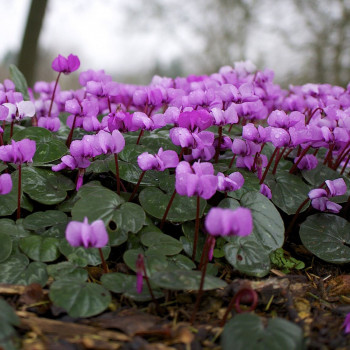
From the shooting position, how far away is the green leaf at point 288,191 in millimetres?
1890

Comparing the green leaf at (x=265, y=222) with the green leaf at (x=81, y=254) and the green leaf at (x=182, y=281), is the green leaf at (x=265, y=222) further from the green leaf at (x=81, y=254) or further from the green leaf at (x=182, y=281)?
the green leaf at (x=81, y=254)

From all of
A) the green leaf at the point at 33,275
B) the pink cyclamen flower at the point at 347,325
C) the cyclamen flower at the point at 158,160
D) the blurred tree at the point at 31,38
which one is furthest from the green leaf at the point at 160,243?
the blurred tree at the point at 31,38

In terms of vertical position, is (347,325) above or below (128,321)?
above

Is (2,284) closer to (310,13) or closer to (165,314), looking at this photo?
(165,314)

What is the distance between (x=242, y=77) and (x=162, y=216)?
1387 millimetres

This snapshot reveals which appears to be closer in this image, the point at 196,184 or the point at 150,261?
the point at 196,184

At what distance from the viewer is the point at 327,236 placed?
186 cm

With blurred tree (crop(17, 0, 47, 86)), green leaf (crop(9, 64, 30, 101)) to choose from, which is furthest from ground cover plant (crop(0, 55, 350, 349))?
blurred tree (crop(17, 0, 47, 86))

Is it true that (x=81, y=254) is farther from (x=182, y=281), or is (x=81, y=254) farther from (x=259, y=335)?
(x=259, y=335)

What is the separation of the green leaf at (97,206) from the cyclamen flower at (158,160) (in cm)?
17

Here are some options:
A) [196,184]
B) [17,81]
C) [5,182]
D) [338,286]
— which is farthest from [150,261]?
[17,81]

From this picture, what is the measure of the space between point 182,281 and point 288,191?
2.90 feet

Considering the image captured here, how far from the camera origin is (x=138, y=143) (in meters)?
2.08

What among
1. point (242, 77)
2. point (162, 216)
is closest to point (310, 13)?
point (242, 77)
